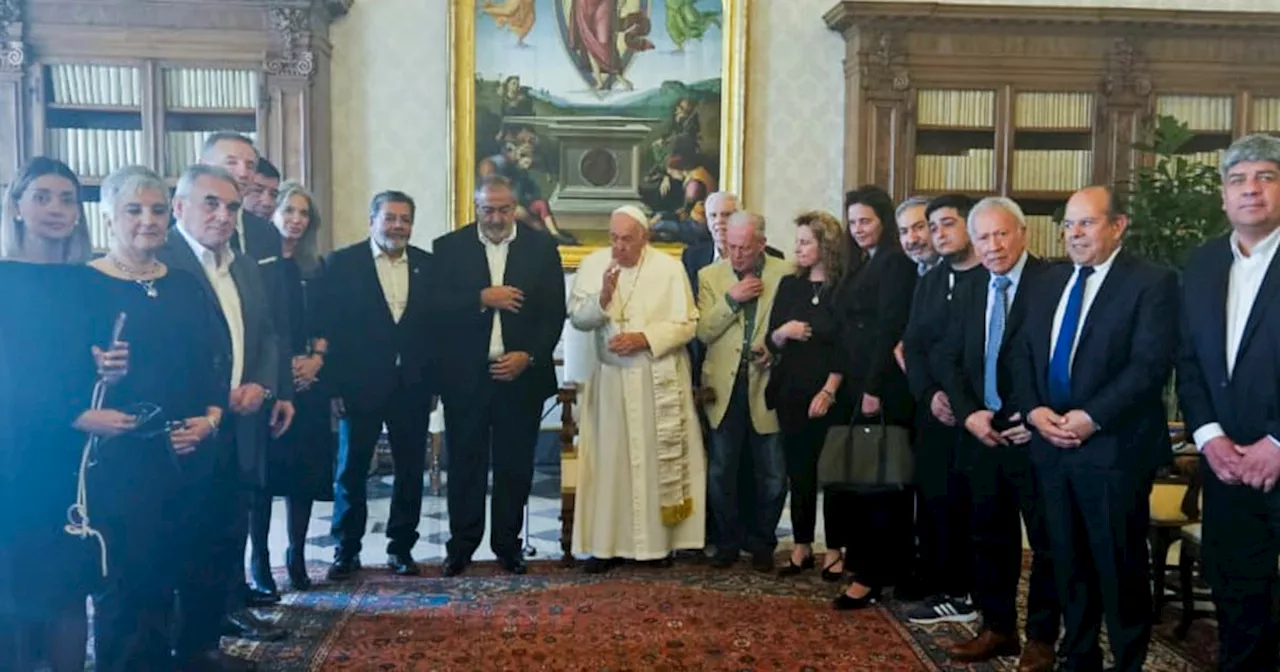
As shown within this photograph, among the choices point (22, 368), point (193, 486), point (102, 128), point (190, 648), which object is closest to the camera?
point (22, 368)

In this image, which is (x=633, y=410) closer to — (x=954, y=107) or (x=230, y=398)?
(x=230, y=398)

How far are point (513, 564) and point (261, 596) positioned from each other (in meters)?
1.03

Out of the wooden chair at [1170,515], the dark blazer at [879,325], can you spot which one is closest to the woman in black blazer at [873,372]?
the dark blazer at [879,325]

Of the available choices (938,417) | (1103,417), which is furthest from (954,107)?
(1103,417)

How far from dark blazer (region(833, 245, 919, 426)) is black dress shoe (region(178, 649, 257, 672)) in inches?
92.8

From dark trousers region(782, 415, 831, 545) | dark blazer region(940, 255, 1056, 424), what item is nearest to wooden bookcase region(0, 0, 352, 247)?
dark trousers region(782, 415, 831, 545)

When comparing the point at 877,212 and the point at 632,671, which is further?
the point at 877,212

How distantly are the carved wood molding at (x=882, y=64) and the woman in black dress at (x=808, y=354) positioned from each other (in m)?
2.54

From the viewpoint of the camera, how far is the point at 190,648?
122 inches

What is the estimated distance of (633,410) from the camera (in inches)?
173

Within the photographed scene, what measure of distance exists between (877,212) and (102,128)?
4839mm

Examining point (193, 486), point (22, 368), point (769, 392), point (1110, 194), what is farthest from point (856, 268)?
point (22, 368)

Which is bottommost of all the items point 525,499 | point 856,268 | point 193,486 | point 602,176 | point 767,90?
point 525,499

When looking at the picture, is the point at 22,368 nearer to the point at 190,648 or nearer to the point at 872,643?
the point at 190,648
